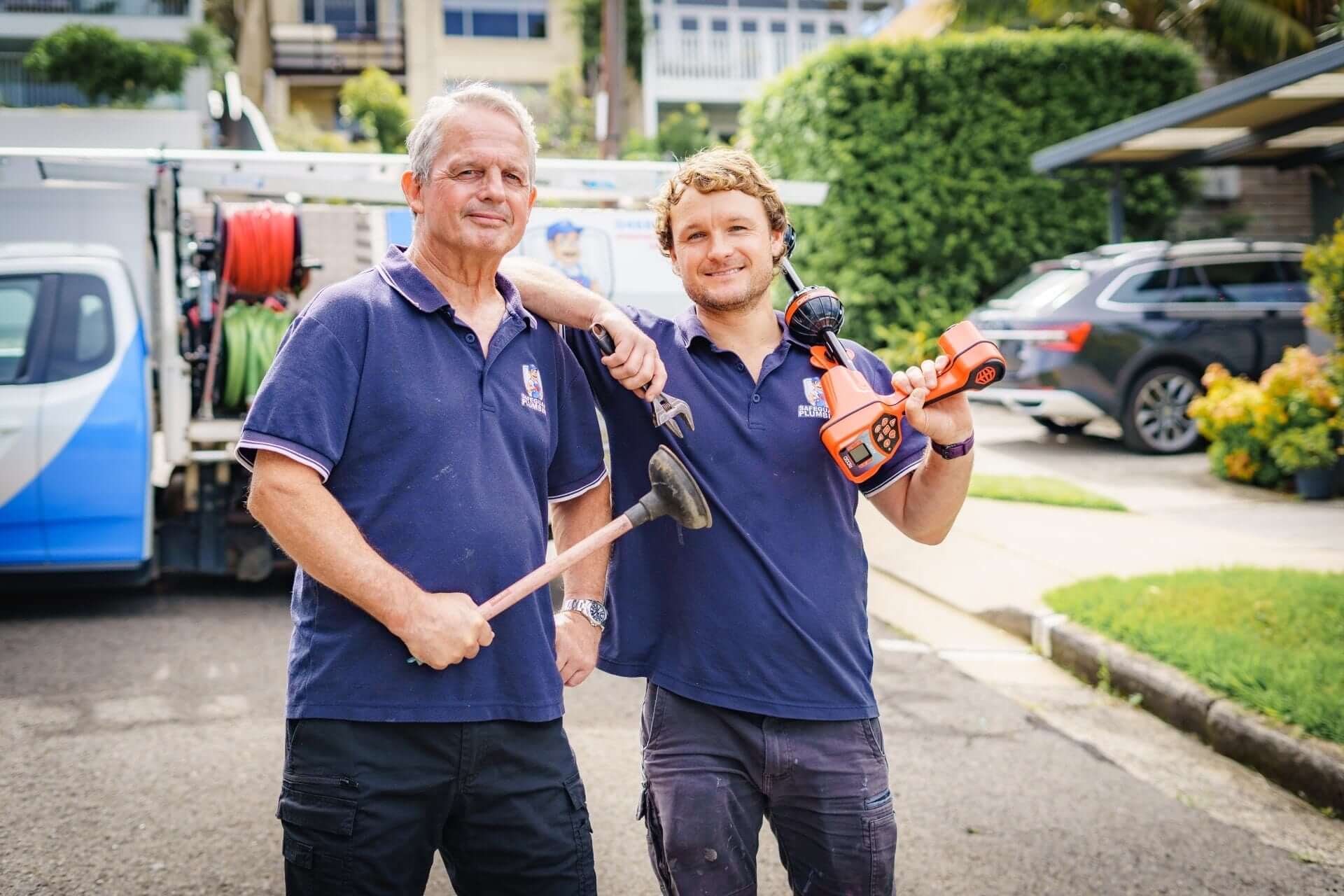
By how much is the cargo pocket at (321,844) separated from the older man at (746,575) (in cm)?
68

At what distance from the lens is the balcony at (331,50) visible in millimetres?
36688

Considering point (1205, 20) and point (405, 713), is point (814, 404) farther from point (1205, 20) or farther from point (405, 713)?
point (1205, 20)

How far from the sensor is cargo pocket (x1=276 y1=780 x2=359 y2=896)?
2.12 m

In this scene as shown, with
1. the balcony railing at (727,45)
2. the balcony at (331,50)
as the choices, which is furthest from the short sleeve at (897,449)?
the balcony at (331,50)

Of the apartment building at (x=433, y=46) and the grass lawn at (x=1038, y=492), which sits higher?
the apartment building at (x=433, y=46)

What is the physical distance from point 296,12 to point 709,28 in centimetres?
1460

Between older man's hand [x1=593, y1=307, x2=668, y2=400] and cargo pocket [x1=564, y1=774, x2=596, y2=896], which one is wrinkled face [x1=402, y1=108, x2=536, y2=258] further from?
cargo pocket [x1=564, y1=774, x2=596, y2=896]

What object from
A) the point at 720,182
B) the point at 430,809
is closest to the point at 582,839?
the point at 430,809

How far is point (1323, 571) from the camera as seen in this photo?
7254 mm

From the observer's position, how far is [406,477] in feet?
7.20

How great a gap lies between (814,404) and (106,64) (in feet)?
92.0

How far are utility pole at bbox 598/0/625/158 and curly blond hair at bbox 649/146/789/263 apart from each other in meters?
12.2

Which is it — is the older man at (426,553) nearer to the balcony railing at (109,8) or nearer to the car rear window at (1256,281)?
the car rear window at (1256,281)

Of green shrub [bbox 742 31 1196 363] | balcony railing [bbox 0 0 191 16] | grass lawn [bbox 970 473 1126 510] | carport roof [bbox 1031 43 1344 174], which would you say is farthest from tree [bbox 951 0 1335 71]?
balcony railing [bbox 0 0 191 16]
